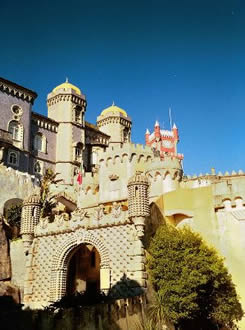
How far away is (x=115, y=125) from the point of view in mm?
56625

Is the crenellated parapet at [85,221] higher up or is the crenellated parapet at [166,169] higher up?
the crenellated parapet at [166,169]

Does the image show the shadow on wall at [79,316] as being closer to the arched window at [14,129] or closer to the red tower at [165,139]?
the arched window at [14,129]

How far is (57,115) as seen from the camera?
49531mm

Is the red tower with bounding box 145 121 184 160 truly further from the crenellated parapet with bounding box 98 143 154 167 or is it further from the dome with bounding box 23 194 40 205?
the dome with bounding box 23 194 40 205

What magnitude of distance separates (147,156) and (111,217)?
65.6 ft

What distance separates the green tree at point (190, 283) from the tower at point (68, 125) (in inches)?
1095

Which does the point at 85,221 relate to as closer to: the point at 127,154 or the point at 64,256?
the point at 64,256

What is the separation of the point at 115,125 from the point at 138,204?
37.5 metres

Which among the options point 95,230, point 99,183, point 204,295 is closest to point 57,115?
point 99,183

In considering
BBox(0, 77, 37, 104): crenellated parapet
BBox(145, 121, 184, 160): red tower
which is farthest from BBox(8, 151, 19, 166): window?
BBox(145, 121, 184, 160): red tower

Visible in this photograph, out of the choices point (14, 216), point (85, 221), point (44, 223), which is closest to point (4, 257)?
point (44, 223)

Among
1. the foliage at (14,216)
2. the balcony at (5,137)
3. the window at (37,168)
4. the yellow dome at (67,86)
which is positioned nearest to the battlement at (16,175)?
the foliage at (14,216)

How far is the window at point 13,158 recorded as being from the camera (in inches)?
1652

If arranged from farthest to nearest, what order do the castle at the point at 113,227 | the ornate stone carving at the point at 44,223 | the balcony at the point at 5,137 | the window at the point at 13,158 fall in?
1. the window at the point at 13,158
2. the balcony at the point at 5,137
3. the ornate stone carving at the point at 44,223
4. the castle at the point at 113,227
